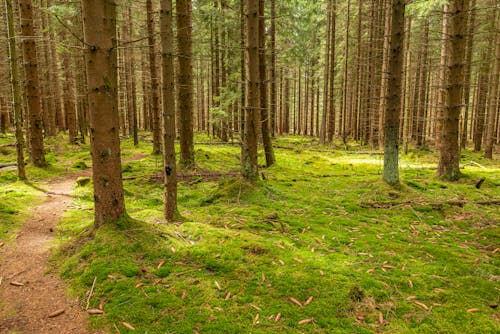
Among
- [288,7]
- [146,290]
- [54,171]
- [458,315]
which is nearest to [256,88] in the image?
[146,290]

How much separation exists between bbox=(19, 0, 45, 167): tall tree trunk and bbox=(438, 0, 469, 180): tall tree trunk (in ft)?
45.8

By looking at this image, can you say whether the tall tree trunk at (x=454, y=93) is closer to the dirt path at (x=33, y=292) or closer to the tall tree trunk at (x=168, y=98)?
the tall tree trunk at (x=168, y=98)

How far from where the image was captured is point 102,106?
15.0ft

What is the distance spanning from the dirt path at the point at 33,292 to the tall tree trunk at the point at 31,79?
6.78 metres

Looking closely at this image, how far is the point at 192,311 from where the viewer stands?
3.61 m

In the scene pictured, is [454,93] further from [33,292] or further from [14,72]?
[14,72]

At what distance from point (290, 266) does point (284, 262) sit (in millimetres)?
133

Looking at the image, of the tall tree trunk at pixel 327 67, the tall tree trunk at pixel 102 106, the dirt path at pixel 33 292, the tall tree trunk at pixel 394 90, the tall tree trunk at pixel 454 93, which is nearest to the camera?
the dirt path at pixel 33 292

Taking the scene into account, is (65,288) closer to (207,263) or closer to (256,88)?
(207,263)

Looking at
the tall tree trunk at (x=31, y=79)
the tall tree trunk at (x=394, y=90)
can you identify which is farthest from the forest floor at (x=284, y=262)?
the tall tree trunk at (x=31, y=79)

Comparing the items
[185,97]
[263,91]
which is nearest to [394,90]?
[263,91]

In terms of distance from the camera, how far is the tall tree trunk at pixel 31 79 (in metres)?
10.9

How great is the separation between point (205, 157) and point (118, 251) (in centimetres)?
1012

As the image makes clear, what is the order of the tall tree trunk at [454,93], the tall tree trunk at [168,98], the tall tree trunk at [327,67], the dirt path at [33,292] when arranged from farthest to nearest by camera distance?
the tall tree trunk at [327,67]
the tall tree trunk at [454,93]
the tall tree trunk at [168,98]
the dirt path at [33,292]
